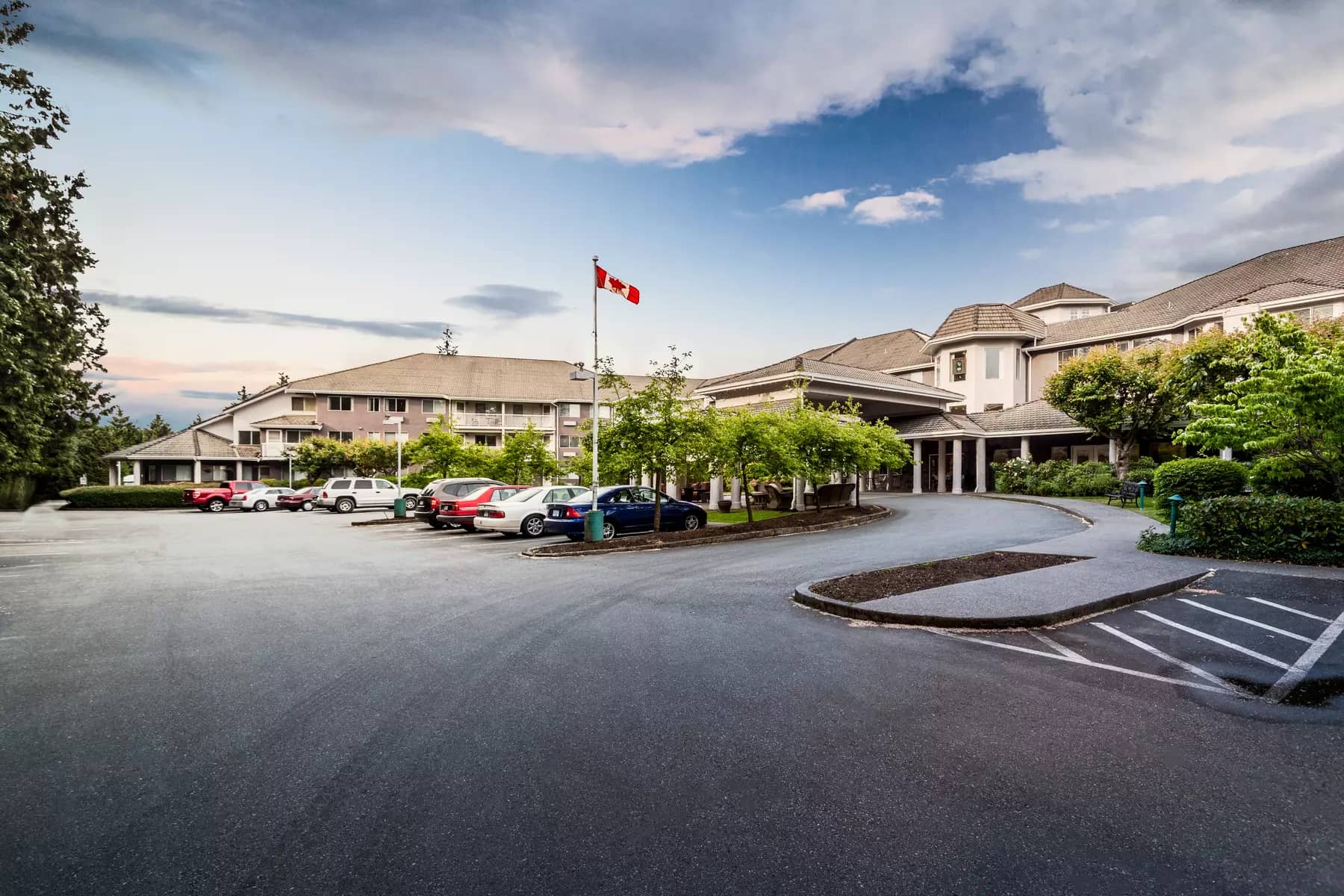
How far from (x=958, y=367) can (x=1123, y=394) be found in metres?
12.6

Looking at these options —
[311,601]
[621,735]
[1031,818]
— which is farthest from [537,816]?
[311,601]

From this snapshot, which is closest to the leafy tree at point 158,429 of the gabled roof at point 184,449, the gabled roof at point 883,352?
the gabled roof at point 184,449

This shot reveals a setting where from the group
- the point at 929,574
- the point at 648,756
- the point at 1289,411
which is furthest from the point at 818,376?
the point at 648,756

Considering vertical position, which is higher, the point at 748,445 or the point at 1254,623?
the point at 748,445

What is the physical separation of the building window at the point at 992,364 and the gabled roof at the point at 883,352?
462 cm

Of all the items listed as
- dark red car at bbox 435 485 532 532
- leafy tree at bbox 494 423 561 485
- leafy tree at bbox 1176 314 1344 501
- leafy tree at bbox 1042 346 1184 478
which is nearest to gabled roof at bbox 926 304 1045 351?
leafy tree at bbox 1042 346 1184 478

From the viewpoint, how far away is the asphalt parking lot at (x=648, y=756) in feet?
10.8

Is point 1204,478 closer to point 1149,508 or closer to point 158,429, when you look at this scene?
point 1149,508

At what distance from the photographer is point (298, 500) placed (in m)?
40.5

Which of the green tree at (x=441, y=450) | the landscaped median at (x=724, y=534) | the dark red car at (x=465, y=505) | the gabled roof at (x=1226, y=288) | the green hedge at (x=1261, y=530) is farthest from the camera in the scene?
the green tree at (x=441, y=450)

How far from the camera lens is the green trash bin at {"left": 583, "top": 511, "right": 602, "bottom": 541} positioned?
1834 centimetres

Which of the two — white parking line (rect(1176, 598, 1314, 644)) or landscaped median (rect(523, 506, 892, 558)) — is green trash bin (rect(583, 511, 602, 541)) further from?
white parking line (rect(1176, 598, 1314, 644))

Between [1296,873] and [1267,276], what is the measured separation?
142 feet

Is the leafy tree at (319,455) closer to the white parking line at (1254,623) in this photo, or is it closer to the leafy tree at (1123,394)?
the leafy tree at (1123,394)
